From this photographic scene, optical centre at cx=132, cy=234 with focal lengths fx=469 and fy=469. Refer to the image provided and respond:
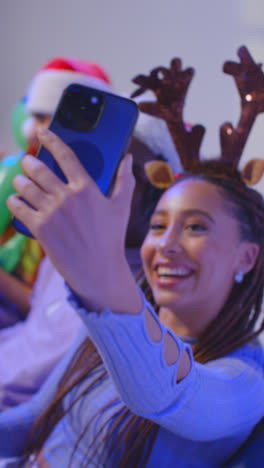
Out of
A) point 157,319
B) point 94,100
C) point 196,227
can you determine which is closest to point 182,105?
point 196,227

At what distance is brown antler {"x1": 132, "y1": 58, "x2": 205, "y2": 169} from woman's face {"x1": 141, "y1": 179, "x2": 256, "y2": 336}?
0.38 ft

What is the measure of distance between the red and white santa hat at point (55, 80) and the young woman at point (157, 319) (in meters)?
0.69

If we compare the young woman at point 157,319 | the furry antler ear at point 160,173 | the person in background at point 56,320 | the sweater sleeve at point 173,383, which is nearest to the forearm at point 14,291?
the person in background at point 56,320

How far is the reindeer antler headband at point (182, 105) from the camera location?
64 cm

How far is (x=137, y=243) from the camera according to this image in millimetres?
938

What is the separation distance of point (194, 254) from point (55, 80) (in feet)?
2.77

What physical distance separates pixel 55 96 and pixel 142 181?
1.62 ft

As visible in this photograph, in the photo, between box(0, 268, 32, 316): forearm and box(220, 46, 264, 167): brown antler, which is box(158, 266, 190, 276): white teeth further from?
box(0, 268, 32, 316): forearm

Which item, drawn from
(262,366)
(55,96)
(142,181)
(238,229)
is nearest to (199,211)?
(238,229)

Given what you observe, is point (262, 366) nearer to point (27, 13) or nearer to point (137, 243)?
point (137, 243)

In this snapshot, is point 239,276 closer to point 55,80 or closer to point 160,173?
point 160,173

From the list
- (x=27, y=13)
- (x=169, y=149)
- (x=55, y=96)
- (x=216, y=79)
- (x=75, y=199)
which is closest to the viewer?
(x=75, y=199)

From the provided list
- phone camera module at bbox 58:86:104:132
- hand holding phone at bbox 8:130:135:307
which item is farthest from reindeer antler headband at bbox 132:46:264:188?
hand holding phone at bbox 8:130:135:307

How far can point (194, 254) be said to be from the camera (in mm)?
572
